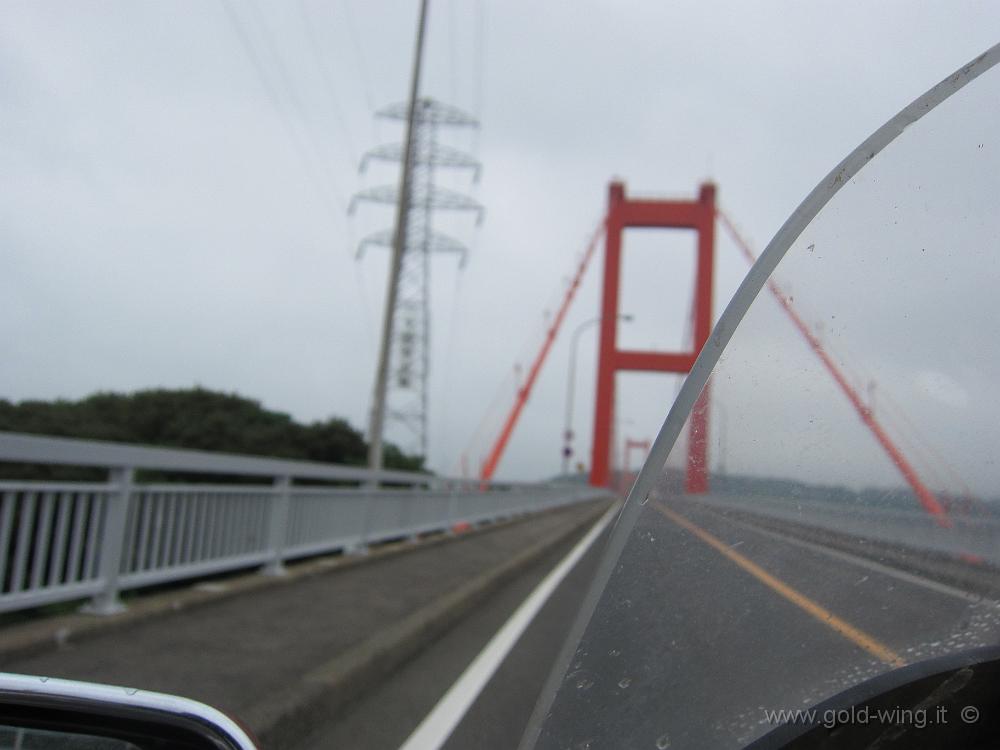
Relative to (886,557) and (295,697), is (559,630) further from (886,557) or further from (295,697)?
(886,557)

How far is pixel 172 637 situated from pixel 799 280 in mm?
4829

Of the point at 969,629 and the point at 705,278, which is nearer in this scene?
the point at 969,629

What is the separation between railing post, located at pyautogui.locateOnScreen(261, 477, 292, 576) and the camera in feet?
27.3

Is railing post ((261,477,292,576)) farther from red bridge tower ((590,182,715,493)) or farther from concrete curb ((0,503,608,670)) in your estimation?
red bridge tower ((590,182,715,493))

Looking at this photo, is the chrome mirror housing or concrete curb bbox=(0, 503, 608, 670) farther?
concrete curb bbox=(0, 503, 608, 670)

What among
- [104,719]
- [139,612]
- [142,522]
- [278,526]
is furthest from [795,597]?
[278,526]

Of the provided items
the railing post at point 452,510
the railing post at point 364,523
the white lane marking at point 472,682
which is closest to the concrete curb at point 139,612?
the railing post at point 364,523

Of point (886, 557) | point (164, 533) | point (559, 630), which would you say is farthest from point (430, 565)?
point (886, 557)

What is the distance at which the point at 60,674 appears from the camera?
442 cm

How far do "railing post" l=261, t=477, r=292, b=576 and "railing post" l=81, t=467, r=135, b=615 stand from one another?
2.48 m

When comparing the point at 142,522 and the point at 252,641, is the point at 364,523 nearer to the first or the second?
the point at 142,522

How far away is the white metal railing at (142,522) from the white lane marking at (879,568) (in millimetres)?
3923

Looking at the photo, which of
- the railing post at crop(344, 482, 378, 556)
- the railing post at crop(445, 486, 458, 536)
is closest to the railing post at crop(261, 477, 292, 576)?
the railing post at crop(344, 482, 378, 556)

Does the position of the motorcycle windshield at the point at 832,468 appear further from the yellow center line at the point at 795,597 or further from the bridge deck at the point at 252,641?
the bridge deck at the point at 252,641
